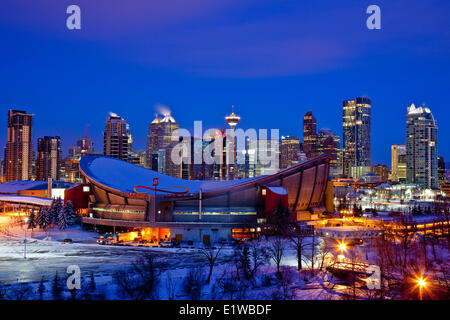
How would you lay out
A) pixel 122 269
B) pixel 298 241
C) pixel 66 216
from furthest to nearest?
1. pixel 66 216
2. pixel 298 241
3. pixel 122 269

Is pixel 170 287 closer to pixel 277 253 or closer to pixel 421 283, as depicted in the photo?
pixel 277 253

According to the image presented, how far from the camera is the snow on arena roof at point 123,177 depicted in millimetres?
75188

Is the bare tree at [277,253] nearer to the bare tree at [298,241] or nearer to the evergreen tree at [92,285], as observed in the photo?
the bare tree at [298,241]

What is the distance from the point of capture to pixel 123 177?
263ft

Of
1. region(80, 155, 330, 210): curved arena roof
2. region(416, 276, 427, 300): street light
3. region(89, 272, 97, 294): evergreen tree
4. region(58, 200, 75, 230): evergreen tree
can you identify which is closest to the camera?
region(89, 272, 97, 294): evergreen tree

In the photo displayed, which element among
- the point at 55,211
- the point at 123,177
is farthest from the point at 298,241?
the point at 55,211

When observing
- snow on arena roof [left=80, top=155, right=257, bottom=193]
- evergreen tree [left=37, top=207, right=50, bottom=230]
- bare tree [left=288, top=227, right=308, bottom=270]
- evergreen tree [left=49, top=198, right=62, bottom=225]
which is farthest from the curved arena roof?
bare tree [left=288, top=227, right=308, bottom=270]

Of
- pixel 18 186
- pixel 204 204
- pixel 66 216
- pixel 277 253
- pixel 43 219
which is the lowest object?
pixel 277 253

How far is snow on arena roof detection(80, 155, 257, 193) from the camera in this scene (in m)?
75.2

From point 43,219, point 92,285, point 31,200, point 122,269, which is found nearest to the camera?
point 92,285

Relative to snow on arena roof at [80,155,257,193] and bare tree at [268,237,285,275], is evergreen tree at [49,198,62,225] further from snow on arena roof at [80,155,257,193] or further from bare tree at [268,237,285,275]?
bare tree at [268,237,285,275]
